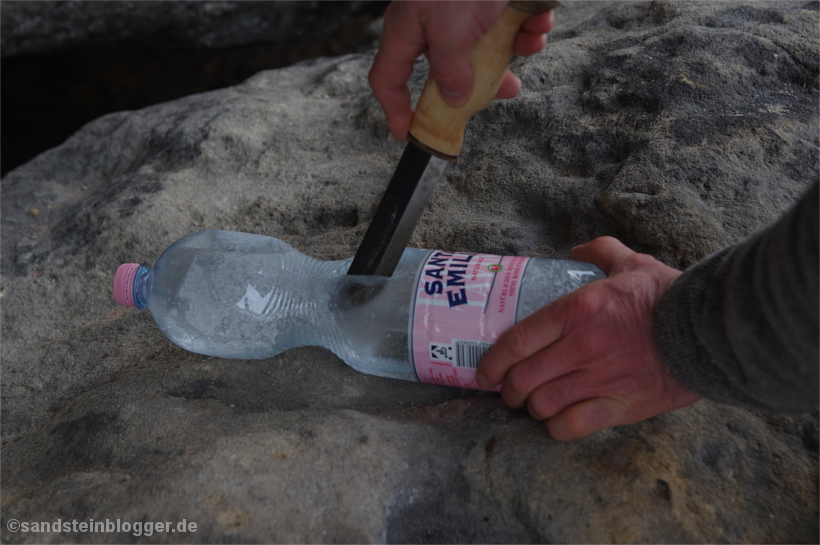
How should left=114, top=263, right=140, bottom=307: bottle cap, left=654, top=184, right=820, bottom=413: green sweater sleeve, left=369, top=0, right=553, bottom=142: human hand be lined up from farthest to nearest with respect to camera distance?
1. left=114, top=263, right=140, bottom=307: bottle cap
2. left=369, top=0, right=553, bottom=142: human hand
3. left=654, top=184, right=820, bottom=413: green sweater sleeve

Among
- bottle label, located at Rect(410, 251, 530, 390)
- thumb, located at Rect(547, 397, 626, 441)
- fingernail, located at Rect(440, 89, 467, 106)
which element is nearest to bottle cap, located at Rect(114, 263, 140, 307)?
bottle label, located at Rect(410, 251, 530, 390)

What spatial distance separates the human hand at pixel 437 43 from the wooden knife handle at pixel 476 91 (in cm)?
1

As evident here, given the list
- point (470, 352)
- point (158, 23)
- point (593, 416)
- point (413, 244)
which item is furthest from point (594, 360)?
point (158, 23)

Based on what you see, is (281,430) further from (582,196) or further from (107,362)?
(582,196)

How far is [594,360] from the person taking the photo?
34.9 inches

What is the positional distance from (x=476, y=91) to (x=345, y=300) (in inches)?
20.1

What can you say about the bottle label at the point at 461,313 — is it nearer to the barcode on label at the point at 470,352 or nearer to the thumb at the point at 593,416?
the barcode on label at the point at 470,352

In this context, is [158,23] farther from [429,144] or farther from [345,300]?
[429,144]

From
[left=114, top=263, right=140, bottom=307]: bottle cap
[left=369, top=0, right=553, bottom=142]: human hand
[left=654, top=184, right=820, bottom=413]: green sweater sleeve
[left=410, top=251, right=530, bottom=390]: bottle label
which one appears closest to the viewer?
[left=654, top=184, right=820, bottom=413]: green sweater sleeve

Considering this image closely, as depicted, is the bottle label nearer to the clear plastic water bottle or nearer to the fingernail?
the clear plastic water bottle

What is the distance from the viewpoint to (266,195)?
166cm

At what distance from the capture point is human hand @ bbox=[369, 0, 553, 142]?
0.82 m

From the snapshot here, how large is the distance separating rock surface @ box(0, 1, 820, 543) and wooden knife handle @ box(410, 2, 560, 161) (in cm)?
42

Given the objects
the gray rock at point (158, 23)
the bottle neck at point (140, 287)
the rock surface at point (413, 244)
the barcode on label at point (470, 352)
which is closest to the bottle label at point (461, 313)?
the barcode on label at point (470, 352)
